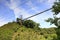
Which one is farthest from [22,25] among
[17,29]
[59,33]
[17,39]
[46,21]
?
[59,33]

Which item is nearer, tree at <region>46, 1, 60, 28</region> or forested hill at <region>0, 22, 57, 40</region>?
tree at <region>46, 1, 60, 28</region>

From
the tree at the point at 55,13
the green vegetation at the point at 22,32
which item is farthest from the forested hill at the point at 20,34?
the tree at the point at 55,13

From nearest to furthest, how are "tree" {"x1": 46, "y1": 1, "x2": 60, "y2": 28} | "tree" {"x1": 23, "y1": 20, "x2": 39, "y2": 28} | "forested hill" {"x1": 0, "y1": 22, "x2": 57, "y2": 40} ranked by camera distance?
"tree" {"x1": 46, "y1": 1, "x2": 60, "y2": 28} < "forested hill" {"x1": 0, "y1": 22, "x2": 57, "y2": 40} < "tree" {"x1": 23, "y1": 20, "x2": 39, "y2": 28}

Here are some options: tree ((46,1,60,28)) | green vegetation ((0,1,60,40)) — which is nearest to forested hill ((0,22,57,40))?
green vegetation ((0,1,60,40))

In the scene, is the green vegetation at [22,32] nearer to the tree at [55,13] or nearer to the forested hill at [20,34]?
the forested hill at [20,34]

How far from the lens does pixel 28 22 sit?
4125 centimetres

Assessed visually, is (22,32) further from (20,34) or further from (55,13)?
(55,13)

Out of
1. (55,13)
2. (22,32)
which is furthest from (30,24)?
(55,13)

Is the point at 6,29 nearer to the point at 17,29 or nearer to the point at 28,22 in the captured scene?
the point at 17,29

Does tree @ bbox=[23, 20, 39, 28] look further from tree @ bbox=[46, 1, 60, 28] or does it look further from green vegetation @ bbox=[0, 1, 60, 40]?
tree @ bbox=[46, 1, 60, 28]

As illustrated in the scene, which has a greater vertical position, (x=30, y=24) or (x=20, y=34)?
(x=30, y=24)

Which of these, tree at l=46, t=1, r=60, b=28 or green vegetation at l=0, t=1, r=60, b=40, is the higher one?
tree at l=46, t=1, r=60, b=28

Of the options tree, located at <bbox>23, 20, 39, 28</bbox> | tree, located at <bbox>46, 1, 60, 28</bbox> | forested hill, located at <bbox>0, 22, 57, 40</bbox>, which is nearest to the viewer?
tree, located at <bbox>46, 1, 60, 28</bbox>

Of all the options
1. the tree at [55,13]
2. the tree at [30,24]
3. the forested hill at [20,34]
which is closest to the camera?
the tree at [55,13]
